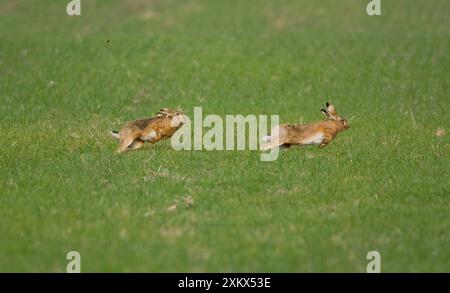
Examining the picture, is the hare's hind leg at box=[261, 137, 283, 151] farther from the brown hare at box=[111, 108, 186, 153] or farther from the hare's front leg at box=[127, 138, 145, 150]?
the hare's front leg at box=[127, 138, 145, 150]

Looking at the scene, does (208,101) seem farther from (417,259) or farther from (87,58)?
(417,259)

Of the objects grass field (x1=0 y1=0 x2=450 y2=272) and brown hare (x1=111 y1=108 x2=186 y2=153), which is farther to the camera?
brown hare (x1=111 y1=108 x2=186 y2=153)

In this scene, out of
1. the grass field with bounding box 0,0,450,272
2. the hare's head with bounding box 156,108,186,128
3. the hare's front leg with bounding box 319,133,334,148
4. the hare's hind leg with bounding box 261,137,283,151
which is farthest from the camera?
the hare's front leg with bounding box 319,133,334,148

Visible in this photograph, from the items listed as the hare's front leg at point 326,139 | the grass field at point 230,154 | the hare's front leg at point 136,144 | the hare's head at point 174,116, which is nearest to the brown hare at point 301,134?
the hare's front leg at point 326,139

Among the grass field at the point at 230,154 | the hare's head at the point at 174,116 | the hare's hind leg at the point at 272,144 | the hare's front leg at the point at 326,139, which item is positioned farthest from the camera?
the hare's front leg at the point at 326,139

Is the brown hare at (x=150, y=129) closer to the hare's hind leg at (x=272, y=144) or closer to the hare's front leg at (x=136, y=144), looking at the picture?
the hare's front leg at (x=136, y=144)

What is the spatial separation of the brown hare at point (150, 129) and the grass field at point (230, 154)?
23 centimetres

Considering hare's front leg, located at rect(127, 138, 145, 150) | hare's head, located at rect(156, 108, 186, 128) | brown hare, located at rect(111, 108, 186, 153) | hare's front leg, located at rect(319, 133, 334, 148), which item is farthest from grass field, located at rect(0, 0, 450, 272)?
hare's head, located at rect(156, 108, 186, 128)

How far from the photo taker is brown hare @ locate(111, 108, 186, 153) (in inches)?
499

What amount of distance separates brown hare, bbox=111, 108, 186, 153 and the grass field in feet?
0.76

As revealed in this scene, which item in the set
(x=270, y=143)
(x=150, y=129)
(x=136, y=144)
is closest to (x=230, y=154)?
→ (x=270, y=143)

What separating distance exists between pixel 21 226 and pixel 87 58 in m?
11.6

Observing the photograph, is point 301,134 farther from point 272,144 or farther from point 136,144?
point 136,144

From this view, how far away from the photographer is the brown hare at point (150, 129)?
41.6 feet
